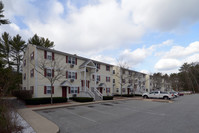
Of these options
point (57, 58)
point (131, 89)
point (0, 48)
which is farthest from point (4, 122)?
point (131, 89)

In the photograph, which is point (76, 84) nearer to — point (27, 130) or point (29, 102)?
point (29, 102)

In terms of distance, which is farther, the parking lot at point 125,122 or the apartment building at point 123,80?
the apartment building at point 123,80

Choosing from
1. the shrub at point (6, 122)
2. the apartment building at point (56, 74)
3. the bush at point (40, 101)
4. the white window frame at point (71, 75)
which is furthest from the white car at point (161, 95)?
the shrub at point (6, 122)

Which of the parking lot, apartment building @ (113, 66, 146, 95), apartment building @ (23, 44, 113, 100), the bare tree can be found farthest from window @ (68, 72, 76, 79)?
apartment building @ (113, 66, 146, 95)

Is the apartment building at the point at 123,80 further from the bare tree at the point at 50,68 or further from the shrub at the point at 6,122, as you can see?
the shrub at the point at 6,122

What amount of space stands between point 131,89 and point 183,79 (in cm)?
4869

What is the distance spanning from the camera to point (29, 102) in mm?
16391

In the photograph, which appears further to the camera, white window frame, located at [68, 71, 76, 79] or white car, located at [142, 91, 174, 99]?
white car, located at [142, 91, 174, 99]

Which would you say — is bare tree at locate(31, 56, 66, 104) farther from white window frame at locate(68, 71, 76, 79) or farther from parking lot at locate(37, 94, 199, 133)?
parking lot at locate(37, 94, 199, 133)

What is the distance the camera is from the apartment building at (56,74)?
19.3 m

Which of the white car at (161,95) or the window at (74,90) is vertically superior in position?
the window at (74,90)

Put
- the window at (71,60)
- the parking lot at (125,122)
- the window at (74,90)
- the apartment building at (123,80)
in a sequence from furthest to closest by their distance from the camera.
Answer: the apartment building at (123,80) → the window at (71,60) → the window at (74,90) → the parking lot at (125,122)

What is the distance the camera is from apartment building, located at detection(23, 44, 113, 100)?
63.3ft

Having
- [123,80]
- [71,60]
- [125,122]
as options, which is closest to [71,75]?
[71,60]
